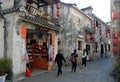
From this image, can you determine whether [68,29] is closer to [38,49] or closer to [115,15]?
[38,49]

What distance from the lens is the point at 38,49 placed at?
16906 millimetres

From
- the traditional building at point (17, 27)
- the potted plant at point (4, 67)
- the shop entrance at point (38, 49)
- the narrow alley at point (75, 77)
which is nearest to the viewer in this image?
the potted plant at point (4, 67)

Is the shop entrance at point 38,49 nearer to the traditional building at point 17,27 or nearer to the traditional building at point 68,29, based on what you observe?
the traditional building at point 17,27

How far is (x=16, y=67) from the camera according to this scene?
1197 centimetres

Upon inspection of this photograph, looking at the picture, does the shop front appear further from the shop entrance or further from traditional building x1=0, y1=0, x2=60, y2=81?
traditional building x1=0, y1=0, x2=60, y2=81

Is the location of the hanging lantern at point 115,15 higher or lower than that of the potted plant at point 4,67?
higher

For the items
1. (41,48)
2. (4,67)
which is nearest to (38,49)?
(41,48)

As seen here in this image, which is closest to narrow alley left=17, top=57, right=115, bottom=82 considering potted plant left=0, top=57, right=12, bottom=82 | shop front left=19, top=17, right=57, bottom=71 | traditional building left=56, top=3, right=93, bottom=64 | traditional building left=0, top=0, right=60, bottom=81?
traditional building left=0, top=0, right=60, bottom=81

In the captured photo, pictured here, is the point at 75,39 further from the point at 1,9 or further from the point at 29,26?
the point at 1,9

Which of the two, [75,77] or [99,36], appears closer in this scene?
[75,77]

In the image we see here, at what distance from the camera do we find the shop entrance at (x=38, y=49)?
1633cm

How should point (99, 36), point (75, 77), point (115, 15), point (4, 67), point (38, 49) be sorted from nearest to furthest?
point (4, 67) → point (75, 77) → point (115, 15) → point (38, 49) → point (99, 36)

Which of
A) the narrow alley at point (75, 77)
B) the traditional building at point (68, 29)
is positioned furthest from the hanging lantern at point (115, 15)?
the traditional building at point (68, 29)

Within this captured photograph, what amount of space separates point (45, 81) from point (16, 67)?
1.91m
